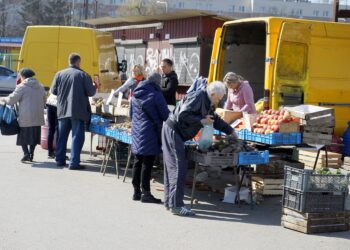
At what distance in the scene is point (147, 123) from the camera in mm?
7875

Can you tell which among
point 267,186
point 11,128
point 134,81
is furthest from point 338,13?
point 11,128

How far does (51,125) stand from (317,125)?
18.1 ft

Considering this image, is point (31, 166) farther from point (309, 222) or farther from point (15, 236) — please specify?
point (309, 222)

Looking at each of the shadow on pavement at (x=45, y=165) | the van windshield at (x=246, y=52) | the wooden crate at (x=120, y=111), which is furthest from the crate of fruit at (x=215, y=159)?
the van windshield at (x=246, y=52)

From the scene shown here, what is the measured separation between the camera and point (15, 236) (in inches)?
245

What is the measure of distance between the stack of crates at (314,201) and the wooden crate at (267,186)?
4.90ft

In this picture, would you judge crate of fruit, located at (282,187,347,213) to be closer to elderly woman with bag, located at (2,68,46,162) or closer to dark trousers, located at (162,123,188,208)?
dark trousers, located at (162,123,188,208)

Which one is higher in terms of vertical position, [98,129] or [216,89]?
[216,89]

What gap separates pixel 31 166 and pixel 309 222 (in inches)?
211

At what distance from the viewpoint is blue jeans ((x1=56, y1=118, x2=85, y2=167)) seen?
1020 cm

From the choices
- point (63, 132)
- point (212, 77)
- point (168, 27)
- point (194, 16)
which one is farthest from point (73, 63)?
point (168, 27)

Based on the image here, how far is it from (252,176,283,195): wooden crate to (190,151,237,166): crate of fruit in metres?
1.18

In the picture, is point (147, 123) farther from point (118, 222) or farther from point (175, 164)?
point (118, 222)

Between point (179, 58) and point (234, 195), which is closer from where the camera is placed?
point (234, 195)
